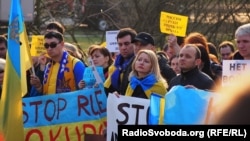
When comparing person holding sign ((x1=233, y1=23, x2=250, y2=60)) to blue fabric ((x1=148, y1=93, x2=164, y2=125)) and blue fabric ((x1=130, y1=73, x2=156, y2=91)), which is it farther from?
blue fabric ((x1=148, y1=93, x2=164, y2=125))

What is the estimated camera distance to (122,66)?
6789 mm

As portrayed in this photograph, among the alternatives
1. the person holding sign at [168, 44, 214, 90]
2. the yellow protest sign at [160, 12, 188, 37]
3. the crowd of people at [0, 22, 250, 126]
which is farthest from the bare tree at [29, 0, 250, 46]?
the person holding sign at [168, 44, 214, 90]

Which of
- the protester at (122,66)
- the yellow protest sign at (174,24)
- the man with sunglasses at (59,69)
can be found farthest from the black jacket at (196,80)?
the yellow protest sign at (174,24)

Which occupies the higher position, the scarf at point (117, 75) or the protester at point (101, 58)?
the protester at point (101, 58)

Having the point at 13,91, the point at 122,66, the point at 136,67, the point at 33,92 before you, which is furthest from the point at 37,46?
the point at 136,67

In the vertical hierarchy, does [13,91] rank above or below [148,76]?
below

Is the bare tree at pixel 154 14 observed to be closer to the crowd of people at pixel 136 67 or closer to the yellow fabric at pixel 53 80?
the crowd of people at pixel 136 67

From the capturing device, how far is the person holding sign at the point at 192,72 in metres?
5.62

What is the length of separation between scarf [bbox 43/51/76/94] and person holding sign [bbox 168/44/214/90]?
1.35m

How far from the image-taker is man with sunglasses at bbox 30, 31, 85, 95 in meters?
6.85

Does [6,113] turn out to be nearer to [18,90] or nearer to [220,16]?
[18,90]

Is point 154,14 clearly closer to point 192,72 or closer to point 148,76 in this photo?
point 148,76

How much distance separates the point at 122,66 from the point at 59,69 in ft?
2.05

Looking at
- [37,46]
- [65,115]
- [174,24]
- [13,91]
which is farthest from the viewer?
[174,24]
